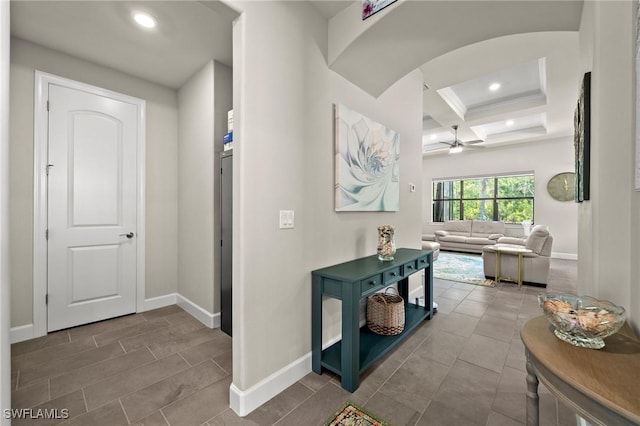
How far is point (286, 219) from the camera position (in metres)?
1.83

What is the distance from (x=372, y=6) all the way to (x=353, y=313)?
7.14ft

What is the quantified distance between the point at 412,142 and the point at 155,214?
3393 millimetres

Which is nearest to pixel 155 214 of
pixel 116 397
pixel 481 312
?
pixel 116 397

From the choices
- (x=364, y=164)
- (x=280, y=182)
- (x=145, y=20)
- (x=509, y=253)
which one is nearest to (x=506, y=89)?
(x=509, y=253)

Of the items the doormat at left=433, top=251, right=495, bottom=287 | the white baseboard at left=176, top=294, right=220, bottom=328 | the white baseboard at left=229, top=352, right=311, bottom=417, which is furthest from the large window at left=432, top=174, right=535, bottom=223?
the white baseboard at left=176, top=294, right=220, bottom=328

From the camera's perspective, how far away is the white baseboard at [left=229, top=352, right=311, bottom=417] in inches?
61.2

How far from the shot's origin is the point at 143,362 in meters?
2.07

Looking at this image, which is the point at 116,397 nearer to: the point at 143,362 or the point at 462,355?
the point at 143,362

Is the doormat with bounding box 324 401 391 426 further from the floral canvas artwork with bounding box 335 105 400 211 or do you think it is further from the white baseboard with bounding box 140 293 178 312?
the white baseboard with bounding box 140 293 178 312

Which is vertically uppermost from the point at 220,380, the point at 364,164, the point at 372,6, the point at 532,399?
the point at 372,6

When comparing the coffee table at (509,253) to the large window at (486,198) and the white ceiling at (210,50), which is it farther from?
the large window at (486,198)

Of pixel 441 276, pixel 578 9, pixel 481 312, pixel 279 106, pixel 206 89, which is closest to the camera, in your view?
pixel 578 9

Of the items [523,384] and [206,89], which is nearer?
[523,384]

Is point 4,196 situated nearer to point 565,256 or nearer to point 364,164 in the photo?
point 364,164
